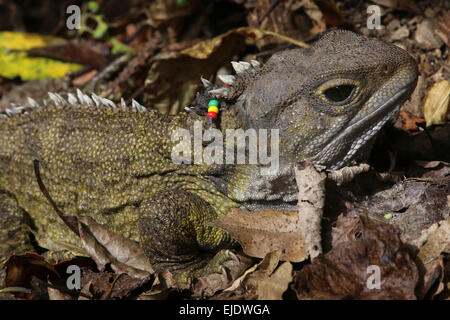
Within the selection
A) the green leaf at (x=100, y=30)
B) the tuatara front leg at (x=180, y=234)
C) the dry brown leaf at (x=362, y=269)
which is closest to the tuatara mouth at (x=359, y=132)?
the dry brown leaf at (x=362, y=269)

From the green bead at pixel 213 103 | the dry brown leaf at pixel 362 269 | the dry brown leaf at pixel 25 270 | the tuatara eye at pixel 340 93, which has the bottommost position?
the dry brown leaf at pixel 25 270

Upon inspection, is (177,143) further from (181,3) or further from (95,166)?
(181,3)

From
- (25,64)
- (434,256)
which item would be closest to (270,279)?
(434,256)

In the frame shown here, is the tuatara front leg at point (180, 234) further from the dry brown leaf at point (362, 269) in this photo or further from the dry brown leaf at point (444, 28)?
the dry brown leaf at point (444, 28)

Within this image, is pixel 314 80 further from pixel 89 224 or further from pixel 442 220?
pixel 89 224

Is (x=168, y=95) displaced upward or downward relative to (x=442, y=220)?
upward
